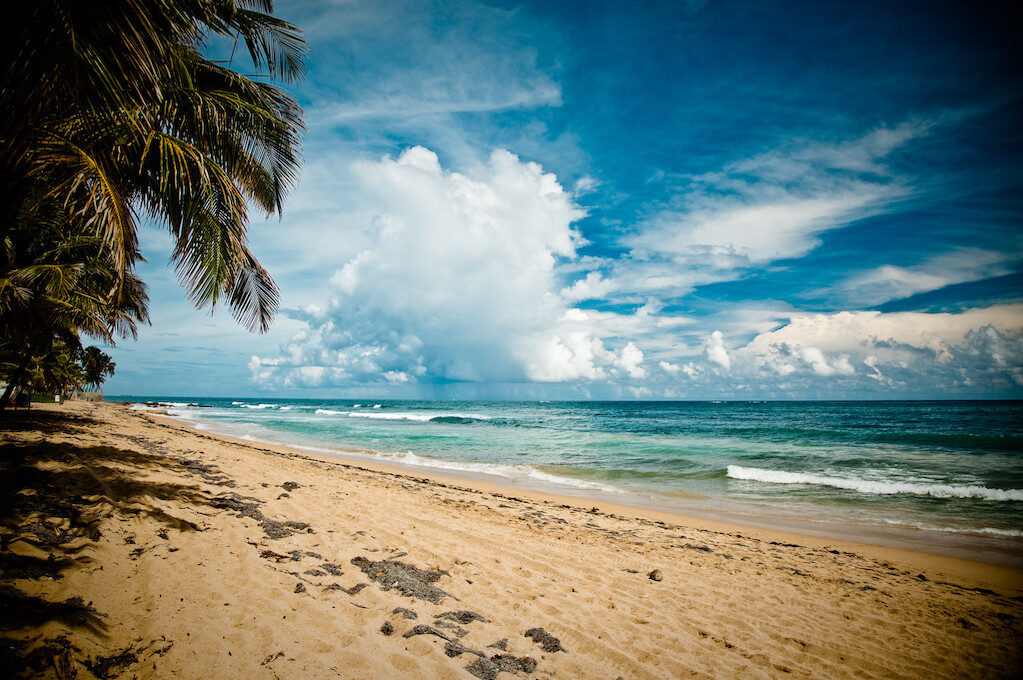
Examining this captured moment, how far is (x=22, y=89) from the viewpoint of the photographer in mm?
2576

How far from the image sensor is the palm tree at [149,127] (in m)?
2.60

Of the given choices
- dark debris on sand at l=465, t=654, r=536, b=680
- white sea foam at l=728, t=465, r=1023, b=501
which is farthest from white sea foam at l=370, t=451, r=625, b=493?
dark debris on sand at l=465, t=654, r=536, b=680

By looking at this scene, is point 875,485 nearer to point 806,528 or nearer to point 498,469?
point 806,528

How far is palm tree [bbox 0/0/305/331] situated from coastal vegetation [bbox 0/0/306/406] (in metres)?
0.01

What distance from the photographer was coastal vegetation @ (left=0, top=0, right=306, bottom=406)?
2.64m

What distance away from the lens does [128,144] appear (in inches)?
173

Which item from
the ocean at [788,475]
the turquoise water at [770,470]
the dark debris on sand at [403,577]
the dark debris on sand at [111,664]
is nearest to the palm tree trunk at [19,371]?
the ocean at [788,475]

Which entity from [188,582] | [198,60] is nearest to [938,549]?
[188,582]

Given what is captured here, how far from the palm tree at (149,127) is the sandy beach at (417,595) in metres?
2.85

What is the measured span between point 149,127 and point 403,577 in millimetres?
5729

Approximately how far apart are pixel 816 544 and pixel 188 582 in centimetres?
972

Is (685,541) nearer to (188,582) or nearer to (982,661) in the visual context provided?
(982,661)

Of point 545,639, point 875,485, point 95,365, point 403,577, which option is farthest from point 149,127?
point 95,365

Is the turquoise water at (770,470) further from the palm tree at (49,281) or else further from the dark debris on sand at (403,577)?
the palm tree at (49,281)
